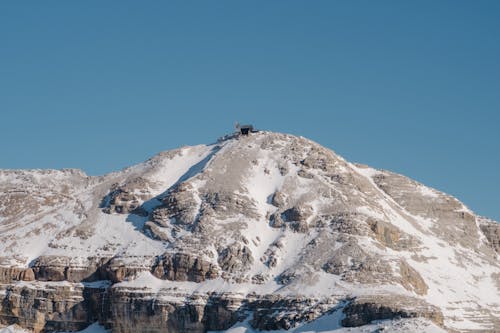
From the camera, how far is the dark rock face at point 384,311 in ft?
577

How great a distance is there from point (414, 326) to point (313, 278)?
3080 cm

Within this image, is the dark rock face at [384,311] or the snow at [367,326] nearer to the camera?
the snow at [367,326]

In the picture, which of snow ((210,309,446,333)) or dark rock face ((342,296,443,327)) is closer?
snow ((210,309,446,333))

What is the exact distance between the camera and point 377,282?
7574 inches

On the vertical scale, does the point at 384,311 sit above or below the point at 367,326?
above

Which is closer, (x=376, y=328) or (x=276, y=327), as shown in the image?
(x=376, y=328)

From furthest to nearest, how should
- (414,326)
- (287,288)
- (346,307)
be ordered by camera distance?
(287,288), (346,307), (414,326)

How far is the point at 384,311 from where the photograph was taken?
176500mm

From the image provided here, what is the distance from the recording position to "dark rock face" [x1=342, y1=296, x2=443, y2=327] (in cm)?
17575

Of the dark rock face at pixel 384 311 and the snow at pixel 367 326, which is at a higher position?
the dark rock face at pixel 384 311

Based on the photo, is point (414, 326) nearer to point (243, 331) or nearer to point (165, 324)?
point (243, 331)

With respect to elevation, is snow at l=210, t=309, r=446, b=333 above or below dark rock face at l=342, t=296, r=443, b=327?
below

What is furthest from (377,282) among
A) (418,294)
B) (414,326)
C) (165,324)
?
(165,324)

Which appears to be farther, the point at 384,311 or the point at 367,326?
the point at 384,311
